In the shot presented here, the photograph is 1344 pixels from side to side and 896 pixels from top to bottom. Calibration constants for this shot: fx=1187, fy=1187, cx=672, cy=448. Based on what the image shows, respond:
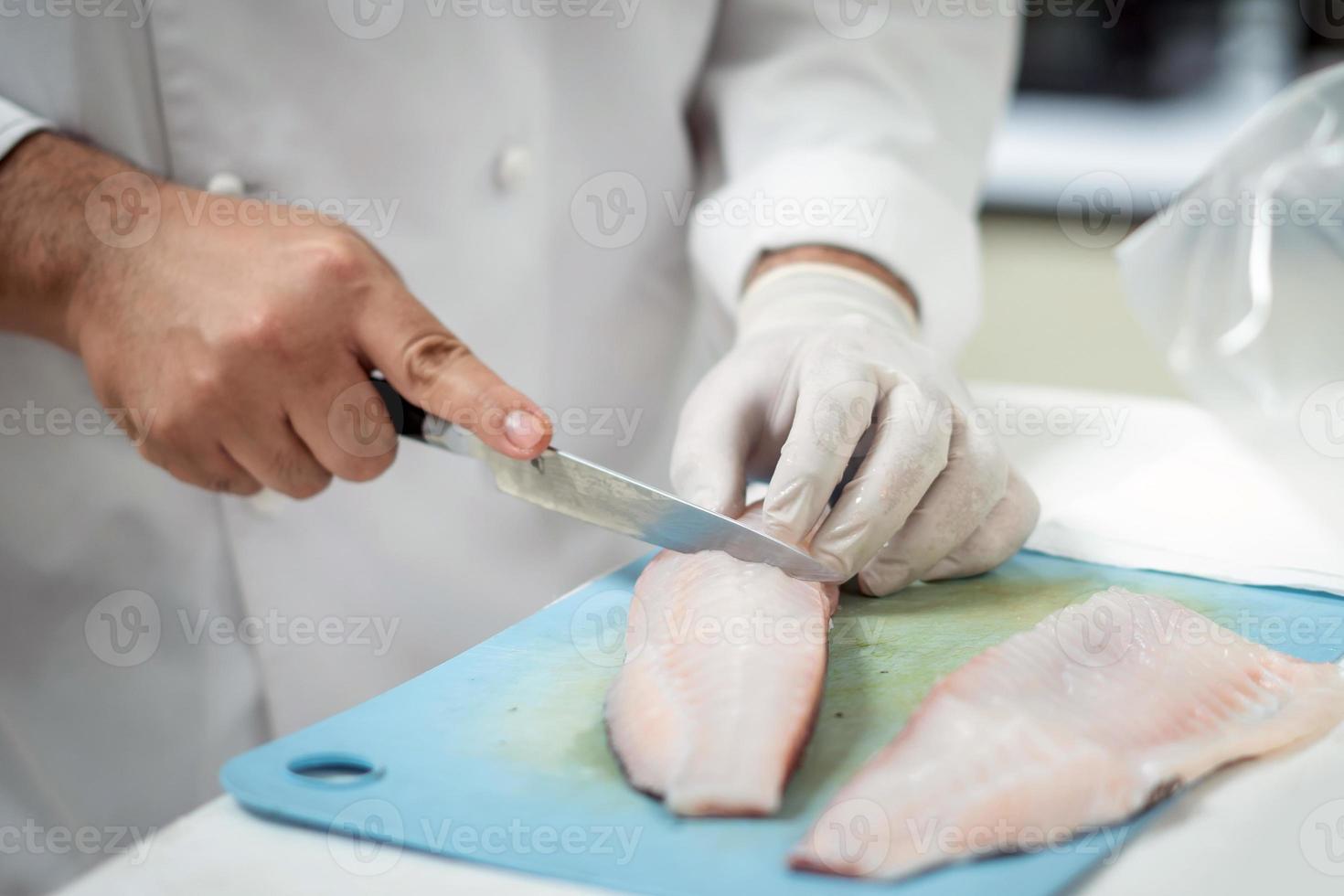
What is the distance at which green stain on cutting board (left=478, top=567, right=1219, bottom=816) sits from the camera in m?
0.87

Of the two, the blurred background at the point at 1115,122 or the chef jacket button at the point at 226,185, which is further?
the blurred background at the point at 1115,122

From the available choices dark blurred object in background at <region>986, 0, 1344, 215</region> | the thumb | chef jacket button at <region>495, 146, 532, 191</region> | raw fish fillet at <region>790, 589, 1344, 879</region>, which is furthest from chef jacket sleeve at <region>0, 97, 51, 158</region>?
dark blurred object in background at <region>986, 0, 1344, 215</region>

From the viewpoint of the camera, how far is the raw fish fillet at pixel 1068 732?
0.76 metres

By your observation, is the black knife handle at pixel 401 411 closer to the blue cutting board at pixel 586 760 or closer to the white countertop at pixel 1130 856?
the blue cutting board at pixel 586 760

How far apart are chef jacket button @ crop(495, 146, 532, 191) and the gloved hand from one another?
1.34ft

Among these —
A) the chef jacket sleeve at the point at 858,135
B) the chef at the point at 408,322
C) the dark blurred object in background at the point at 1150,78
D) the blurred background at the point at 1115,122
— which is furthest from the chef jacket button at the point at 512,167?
the dark blurred object in background at the point at 1150,78

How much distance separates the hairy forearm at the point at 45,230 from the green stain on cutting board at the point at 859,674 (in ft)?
1.99

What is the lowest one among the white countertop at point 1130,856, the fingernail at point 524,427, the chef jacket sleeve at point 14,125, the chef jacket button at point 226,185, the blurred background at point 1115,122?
the blurred background at point 1115,122

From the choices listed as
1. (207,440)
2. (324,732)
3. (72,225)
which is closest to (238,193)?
(72,225)

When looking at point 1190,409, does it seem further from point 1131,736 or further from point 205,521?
point 205,521

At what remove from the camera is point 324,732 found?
889 millimetres

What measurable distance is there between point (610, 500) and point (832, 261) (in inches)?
23.2

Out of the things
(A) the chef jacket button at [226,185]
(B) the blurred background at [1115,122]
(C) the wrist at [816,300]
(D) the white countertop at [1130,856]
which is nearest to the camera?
(D) the white countertop at [1130,856]

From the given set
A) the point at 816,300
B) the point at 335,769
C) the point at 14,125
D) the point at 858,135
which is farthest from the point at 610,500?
the point at 858,135
